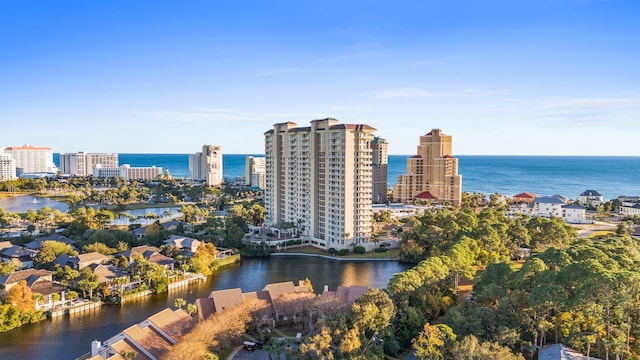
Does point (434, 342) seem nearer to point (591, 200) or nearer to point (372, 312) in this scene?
point (372, 312)

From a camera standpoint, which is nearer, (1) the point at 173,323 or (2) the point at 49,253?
(1) the point at 173,323

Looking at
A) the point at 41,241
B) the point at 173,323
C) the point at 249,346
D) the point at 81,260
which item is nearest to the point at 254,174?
the point at 41,241

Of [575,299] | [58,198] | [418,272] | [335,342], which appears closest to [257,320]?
[335,342]

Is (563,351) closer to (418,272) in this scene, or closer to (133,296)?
(418,272)

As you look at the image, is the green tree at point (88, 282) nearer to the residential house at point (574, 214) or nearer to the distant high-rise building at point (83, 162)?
the residential house at point (574, 214)

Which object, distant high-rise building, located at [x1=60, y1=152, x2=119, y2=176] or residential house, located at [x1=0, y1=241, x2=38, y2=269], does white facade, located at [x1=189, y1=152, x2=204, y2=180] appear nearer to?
distant high-rise building, located at [x1=60, y1=152, x2=119, y2=176]
